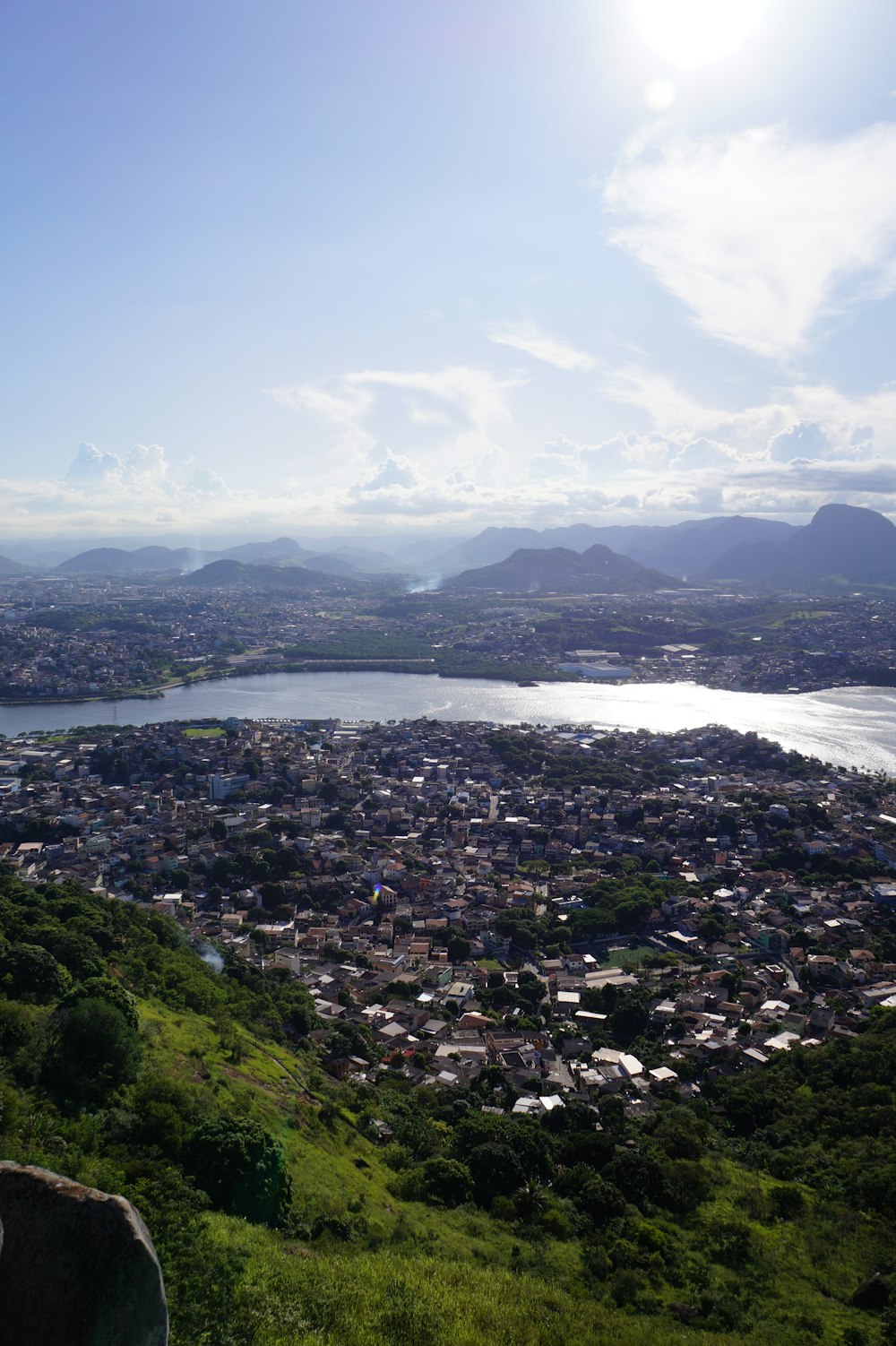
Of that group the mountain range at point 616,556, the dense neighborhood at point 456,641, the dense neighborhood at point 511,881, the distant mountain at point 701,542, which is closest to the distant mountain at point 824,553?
the mountain range at point 616,556

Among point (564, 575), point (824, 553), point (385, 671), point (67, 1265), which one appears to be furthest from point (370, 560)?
point (67, 1265)

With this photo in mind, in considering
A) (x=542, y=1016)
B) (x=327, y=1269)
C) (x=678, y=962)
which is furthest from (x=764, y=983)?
(x=327, y=1269)

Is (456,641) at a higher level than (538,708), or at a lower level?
higher

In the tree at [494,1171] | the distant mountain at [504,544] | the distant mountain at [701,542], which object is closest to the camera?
the tree at [494,1171]

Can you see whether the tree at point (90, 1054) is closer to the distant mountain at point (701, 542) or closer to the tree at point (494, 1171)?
the tree at point (494, 1171)

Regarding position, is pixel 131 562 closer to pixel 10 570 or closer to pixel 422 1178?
pixel 10 570

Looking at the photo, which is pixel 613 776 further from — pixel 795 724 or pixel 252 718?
pixel 252 718
